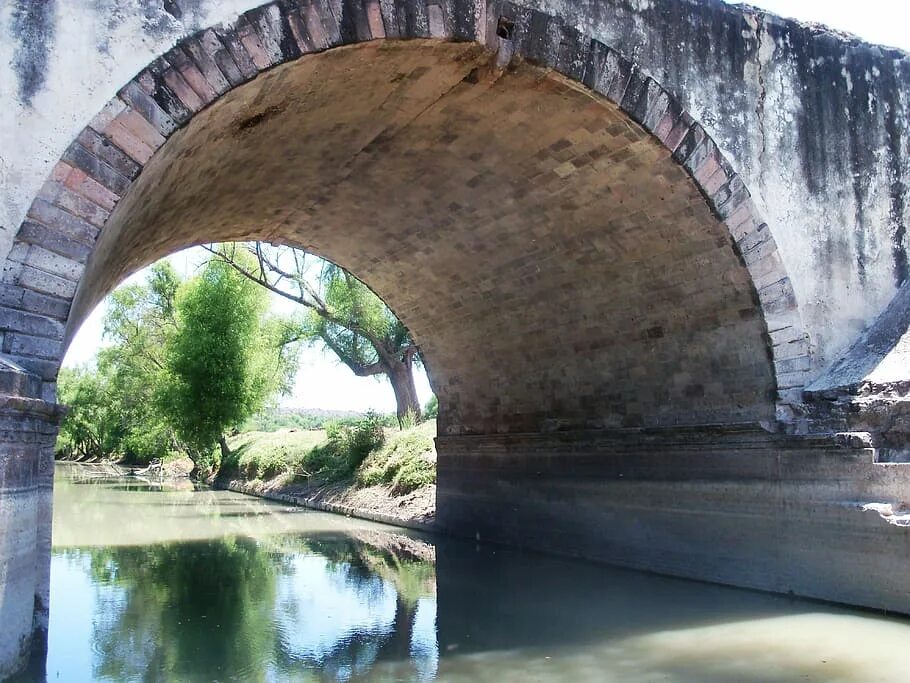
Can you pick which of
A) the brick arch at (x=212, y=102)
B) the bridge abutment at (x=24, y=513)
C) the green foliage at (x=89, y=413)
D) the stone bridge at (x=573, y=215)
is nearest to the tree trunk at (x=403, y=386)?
the stone bridge at (x=573, y=215)

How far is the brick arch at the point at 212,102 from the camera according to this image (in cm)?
523

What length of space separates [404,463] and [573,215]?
30.6ft

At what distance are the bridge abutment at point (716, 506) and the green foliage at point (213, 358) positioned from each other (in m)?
13.8

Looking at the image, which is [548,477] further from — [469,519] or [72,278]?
[72,278]

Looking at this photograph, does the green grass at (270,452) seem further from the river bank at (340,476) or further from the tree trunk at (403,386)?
the tree trunk at (403,386)

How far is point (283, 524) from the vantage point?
53.3 ft

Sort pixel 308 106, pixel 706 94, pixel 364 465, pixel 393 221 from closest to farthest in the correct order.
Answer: pixel 308 106 → pixel 706 94 → pixel 393 221 → pixel 364 465

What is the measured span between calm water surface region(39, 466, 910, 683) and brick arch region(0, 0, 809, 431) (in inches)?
98.0

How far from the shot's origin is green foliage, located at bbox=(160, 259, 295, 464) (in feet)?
81.3

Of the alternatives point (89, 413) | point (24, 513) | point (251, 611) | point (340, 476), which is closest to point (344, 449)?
point (340, 476)

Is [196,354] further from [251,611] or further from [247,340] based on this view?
[251,611]

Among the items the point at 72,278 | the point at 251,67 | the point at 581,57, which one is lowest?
the point at 72,278

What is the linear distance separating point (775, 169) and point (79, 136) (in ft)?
21.8

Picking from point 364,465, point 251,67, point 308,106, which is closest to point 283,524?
point 364,465
